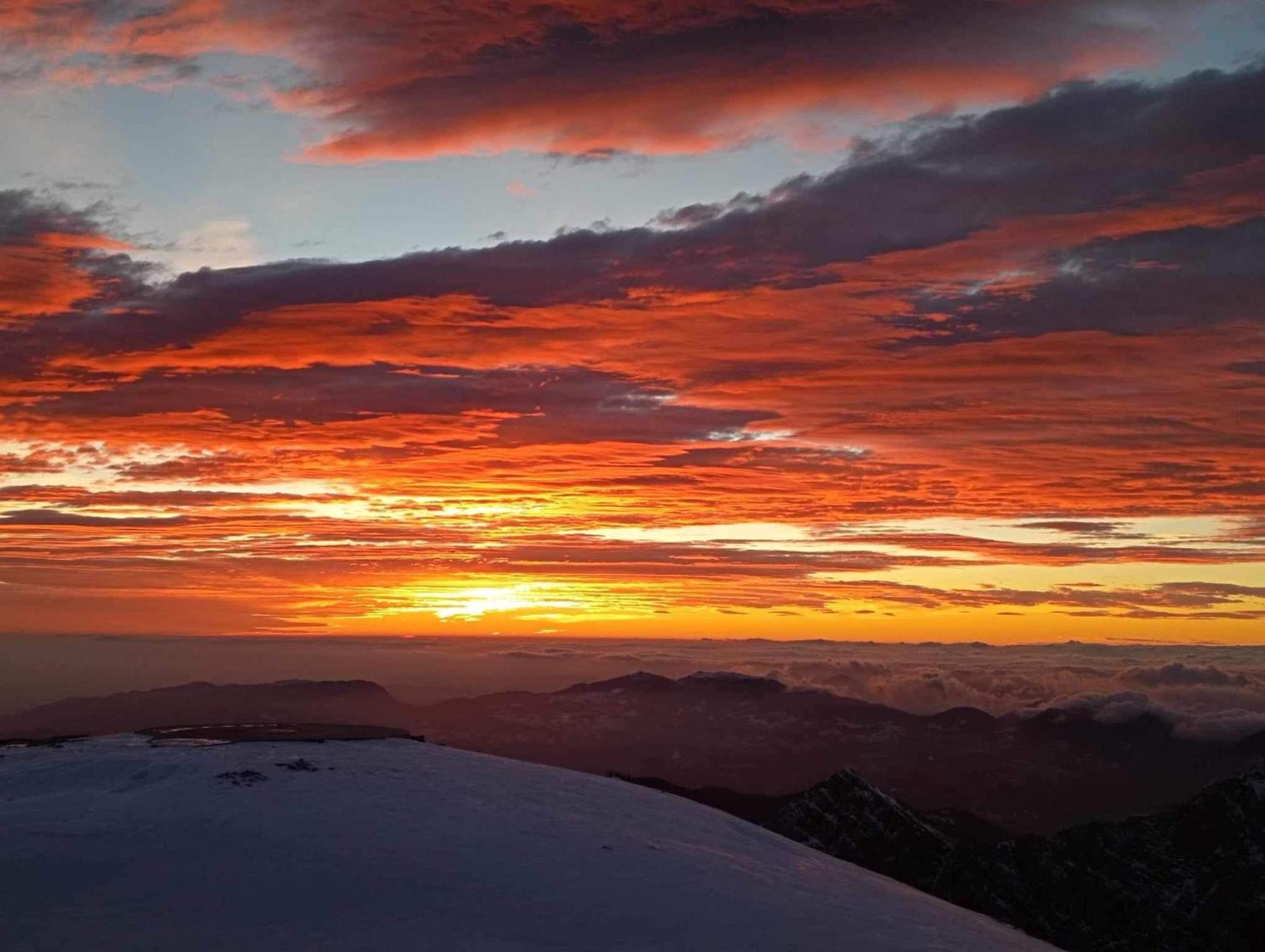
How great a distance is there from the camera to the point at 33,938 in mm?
24734

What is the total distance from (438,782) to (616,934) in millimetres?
16558

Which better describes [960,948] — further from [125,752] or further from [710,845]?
[125,752]

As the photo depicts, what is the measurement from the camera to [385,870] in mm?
30969

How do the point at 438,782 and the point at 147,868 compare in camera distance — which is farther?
the point at 438,782

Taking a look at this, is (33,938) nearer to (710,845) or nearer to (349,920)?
(349,920)

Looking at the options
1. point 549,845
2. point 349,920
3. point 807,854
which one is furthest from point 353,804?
point 807,854

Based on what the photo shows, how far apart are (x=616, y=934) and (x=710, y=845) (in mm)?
13323

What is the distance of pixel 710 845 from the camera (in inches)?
1606

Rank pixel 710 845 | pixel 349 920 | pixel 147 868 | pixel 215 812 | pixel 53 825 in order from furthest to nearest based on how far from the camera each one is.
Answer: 1. pixel 710 845
2. pixel 215 812
3. pixel 53 825
4. pixel 147 868
5. pixel 349 920

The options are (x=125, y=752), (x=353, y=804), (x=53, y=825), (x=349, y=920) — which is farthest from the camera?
(x=125, y=752)

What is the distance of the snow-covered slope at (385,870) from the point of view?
1053 inches

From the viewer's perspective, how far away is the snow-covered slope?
26750 mm

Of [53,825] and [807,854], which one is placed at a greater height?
[53,825]

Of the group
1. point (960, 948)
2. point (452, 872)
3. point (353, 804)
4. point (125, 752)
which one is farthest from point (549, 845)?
point (125, 752)
